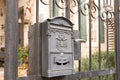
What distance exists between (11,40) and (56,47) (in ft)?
1.02

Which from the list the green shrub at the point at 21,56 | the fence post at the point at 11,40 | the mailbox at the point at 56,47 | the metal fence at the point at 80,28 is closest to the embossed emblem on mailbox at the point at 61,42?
the mailbox at the point at 56,47

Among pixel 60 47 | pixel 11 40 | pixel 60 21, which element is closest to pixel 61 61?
pixel 60 47

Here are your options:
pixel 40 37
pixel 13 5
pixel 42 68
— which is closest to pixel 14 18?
pixel 13 5

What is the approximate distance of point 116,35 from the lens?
7.87 feet

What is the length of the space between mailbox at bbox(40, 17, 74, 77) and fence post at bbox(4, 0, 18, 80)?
196 mm

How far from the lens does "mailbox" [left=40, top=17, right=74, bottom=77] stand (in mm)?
1614

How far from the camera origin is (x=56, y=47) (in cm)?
167

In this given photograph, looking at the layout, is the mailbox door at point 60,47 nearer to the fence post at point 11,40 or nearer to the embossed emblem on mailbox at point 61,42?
the embossed emblem on mailbox at point 61,42

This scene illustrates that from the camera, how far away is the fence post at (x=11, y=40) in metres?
1.49

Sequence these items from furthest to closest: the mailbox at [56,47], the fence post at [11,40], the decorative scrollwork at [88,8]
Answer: the decorative scrollwork at [88,8] < the mailbox at [56,47] < the fence post at [11,40]

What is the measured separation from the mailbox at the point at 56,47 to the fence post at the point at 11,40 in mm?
196

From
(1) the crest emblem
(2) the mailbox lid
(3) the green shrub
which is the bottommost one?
(3) the green shrub

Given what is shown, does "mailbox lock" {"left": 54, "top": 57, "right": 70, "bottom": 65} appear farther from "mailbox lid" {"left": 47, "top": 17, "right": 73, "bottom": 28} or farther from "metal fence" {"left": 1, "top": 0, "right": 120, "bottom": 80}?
"mailbox lid" {"left": 47, "top": 17, "right": 73, "bottom": 28}

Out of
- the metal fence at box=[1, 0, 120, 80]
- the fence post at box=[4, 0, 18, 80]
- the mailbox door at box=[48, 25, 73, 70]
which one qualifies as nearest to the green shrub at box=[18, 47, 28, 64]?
the metal fence at box=[1, 0, 120, 80]
